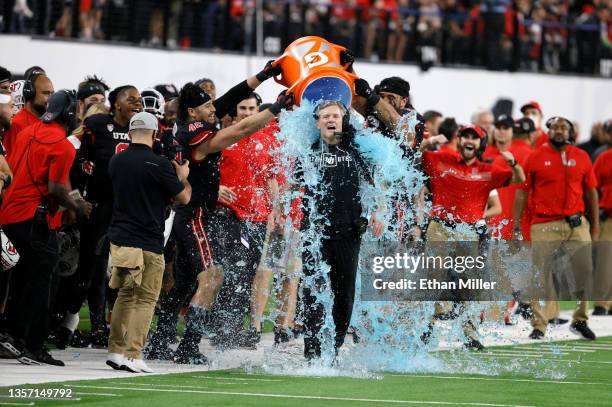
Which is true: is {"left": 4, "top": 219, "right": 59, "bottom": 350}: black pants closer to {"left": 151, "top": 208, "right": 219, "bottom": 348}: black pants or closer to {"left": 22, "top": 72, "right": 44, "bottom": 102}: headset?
{"left": 151, "top": 208, "right": 219, "bottom": 348}: black pants

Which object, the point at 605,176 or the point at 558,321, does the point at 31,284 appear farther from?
the point at 605,176

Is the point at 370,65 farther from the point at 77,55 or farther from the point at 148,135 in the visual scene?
the point at 148,135

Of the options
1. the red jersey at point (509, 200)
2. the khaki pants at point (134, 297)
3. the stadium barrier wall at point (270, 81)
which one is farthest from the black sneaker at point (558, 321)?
the stadium barrier wall at point (270, 81)

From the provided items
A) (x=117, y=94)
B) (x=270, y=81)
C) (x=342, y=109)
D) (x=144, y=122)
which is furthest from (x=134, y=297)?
(x=270, y=81)

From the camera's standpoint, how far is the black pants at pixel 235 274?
41.0 feet

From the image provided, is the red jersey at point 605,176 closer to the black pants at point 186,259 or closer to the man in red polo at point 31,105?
the black pants at point 186,259

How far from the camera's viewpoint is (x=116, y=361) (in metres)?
11.2

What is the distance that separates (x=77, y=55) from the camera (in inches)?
907

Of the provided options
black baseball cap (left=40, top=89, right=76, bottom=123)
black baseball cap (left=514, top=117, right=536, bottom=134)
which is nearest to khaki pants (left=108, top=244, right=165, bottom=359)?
black baseball cap (left=40, top=89, right=76, bottom=123)

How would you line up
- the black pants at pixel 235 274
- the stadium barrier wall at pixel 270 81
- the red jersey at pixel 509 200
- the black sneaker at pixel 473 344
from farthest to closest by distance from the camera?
the stadium barrier wall at pixel 270 81 < the red jersey at pixel 509 200 < the black sneaker at pixel 473 344 < the black pants at pixel 235 274

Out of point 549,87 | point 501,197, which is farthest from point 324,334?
point 549,87

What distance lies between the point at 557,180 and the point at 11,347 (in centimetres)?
695

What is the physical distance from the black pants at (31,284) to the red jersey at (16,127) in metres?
1.13

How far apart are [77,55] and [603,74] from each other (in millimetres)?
12574
